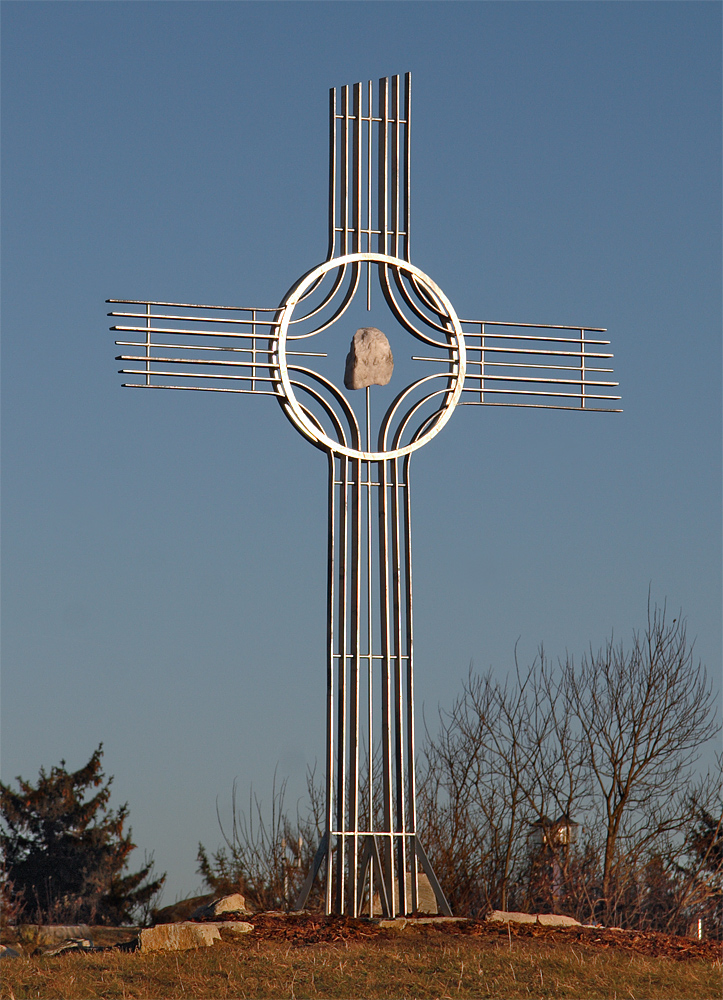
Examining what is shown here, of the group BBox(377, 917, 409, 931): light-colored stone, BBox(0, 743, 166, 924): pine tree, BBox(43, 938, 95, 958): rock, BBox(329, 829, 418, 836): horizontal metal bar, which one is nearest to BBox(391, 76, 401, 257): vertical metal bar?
BBox(329, 829, 418, 836): horizontal metal bar

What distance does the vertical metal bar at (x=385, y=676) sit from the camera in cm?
907

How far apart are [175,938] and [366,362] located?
4206 millimetres

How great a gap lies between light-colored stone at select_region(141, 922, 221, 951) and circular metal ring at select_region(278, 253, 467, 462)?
342 cm

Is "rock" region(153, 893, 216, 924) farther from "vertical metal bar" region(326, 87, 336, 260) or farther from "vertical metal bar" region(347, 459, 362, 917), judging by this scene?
"vertical metal bar" region(326, 87, 336, 260)

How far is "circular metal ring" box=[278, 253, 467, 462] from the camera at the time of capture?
934 cm

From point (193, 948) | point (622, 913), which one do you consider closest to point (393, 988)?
point (193, 948)

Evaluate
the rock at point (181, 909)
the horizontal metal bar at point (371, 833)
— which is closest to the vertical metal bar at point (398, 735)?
the horizontal metal bar at point (371, 833)

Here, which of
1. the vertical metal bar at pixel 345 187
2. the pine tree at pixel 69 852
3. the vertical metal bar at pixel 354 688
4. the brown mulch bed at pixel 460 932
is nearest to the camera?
the brown mulch bed at pixel 460 932

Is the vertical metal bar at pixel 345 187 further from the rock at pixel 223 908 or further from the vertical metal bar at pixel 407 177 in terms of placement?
the rock at pixel 223 908

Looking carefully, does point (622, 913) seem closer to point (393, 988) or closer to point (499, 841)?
point (499, 841)

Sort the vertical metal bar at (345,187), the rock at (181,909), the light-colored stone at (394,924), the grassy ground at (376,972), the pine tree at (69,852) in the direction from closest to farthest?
the grassy ground at (376,972), the light-colored stone at (394,924), the vertical metal bar at (345,187), the rock at (181,909), the pine tree at (69,852)

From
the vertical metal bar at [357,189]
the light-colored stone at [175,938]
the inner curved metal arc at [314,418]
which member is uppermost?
the vertical metal bar at [357,189]

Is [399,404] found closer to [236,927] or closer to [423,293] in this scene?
[423,293]

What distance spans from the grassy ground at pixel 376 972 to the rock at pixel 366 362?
3892mm
